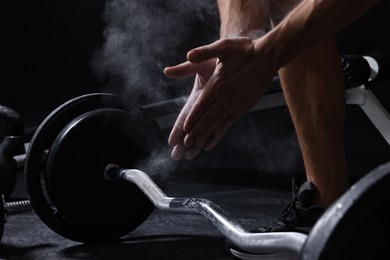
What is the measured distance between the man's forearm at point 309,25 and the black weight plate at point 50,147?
1.67ft

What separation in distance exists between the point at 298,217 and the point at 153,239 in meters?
0.38

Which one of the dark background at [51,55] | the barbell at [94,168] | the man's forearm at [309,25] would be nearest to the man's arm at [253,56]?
the man's forearm at [309,25]

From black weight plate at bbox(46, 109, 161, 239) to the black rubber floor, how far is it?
56 millimetres

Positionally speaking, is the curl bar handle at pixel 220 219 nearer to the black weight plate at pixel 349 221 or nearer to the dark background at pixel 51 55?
the black weight plate at pixel 349 221

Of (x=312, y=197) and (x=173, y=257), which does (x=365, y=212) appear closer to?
(x=312, y=197)

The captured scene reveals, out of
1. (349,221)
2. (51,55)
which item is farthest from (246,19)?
(51,55)

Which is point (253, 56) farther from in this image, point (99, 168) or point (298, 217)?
point (99, 168)

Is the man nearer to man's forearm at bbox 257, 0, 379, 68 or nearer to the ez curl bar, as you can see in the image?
man's forearm at bbox 257, 0, 379, 68

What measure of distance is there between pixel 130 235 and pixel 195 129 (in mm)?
466

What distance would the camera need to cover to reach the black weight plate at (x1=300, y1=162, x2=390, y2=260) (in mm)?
559

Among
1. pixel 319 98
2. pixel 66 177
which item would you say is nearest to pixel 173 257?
pixel 66 177

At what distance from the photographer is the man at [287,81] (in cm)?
93

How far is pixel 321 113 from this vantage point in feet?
3.79

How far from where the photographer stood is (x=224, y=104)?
3.34 feet
